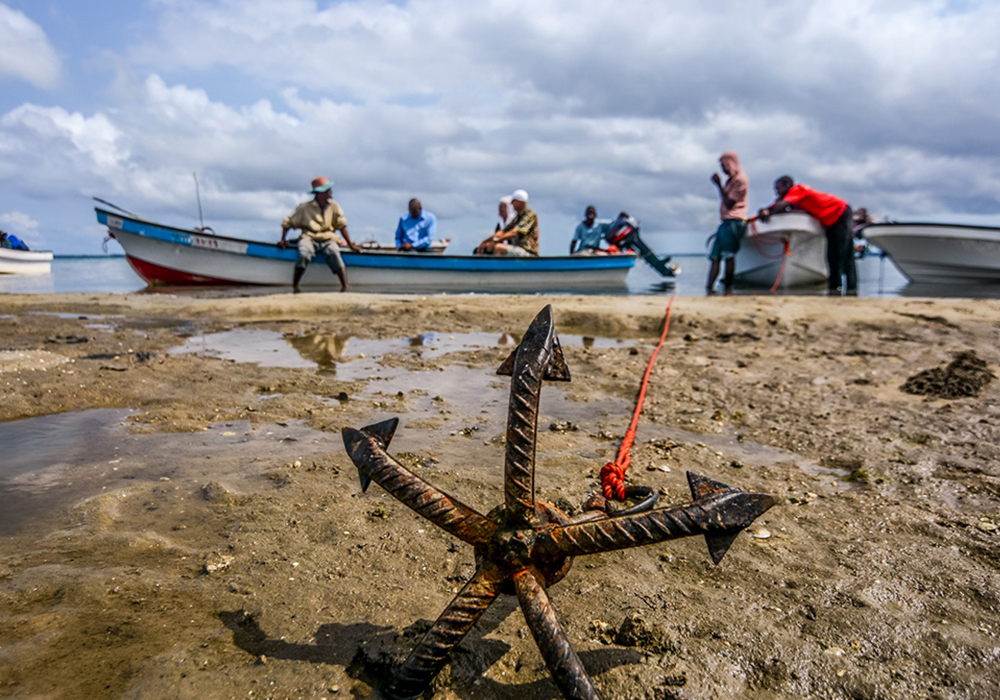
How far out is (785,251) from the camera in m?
14.9

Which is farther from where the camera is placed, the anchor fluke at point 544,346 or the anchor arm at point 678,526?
the anchor fluke at point 544,346

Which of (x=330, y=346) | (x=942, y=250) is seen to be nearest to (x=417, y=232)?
(x=330, y=346)

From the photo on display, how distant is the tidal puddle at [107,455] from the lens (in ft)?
7.25

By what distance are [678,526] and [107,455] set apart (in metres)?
2.44

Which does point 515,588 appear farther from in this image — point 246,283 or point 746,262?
point 746,262

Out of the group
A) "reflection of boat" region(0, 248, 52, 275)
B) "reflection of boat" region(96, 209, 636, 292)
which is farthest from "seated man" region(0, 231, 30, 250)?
"reflection of boat" region(96, 209, 636, 292)

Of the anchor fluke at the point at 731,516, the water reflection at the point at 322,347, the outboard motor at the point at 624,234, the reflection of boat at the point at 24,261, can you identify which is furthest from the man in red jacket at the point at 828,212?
the reflection of boat at the point at 24,261

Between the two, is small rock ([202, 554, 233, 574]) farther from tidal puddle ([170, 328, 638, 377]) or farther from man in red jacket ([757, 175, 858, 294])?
man in red jacket ([757, 175, 858, 294])

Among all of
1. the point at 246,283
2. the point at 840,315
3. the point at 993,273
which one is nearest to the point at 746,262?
the point at 993,273

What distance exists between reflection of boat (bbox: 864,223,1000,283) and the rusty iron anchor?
17176 mm

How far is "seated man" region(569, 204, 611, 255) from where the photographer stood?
1767 centimetres

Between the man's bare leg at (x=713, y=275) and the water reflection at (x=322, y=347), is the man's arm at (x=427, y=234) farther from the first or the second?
the water reflection at (x=322, y=347)

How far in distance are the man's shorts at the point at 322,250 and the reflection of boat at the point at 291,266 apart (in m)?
1.06

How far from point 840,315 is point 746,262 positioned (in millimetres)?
10472
